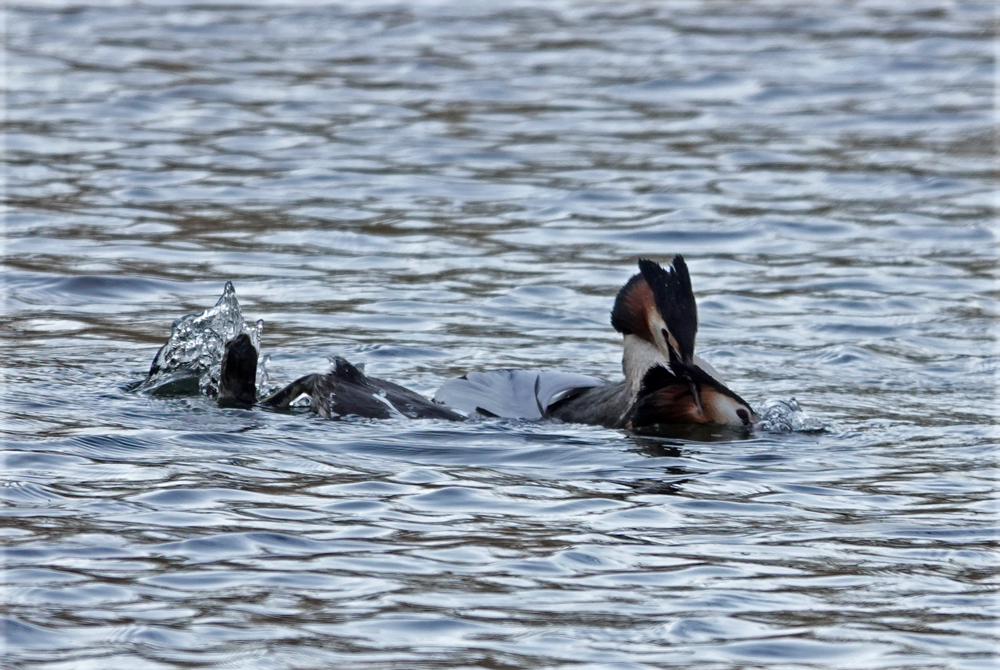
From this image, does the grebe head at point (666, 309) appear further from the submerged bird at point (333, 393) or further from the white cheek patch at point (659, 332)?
the submerged bird at point (333, 393)

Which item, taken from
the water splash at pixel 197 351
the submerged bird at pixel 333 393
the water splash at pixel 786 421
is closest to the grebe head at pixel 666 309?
the water splash at pixel 786 421

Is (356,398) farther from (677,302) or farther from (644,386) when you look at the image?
(677,302)

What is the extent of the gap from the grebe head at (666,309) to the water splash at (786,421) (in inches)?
19.2

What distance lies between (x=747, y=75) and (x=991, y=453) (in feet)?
39.3

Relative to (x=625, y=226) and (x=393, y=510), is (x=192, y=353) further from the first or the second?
(x=625, y=226)

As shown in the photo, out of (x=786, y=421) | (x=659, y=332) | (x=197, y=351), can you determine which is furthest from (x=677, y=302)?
(x=197, y=351)

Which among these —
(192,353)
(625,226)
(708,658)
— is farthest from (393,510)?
(625,226)

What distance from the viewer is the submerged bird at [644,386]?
814 cm

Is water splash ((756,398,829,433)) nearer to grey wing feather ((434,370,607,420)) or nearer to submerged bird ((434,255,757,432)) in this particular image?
submerged bird ((434,255,757,432))

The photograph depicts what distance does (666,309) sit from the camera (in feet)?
27.0

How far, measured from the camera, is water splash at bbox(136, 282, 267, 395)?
877 cm

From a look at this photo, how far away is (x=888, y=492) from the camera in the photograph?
702cm

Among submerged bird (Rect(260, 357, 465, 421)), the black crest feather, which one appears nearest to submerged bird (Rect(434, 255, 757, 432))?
the black crest feather

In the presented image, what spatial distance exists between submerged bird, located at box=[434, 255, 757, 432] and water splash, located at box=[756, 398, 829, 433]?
0.29 ft
